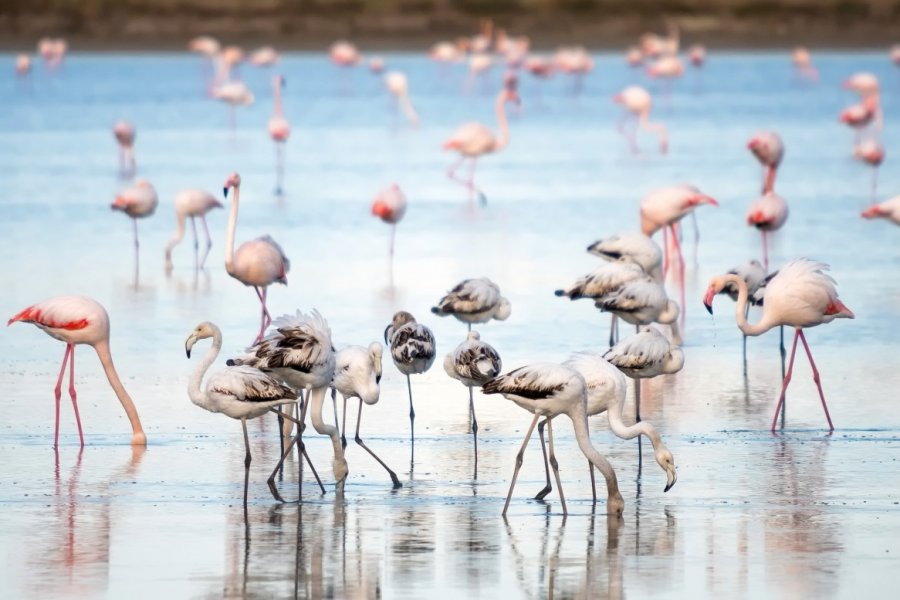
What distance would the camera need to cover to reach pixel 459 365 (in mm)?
7859

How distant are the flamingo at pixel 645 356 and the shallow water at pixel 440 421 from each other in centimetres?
38

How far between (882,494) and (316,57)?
46857mm

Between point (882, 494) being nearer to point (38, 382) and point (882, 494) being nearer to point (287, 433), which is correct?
point (287, 433)

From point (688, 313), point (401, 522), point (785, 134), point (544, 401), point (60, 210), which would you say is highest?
point (785, 134)

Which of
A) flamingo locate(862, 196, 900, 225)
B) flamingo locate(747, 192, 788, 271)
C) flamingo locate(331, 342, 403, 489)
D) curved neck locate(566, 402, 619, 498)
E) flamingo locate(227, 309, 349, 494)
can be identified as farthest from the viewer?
flamingo locate(747, 192, 788, 271)

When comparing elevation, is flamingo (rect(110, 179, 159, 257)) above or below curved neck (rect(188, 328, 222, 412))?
above

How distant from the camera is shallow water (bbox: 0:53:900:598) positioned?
6242 millimetres

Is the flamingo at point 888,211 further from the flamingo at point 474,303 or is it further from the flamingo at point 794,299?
the flamingo at point 474,303

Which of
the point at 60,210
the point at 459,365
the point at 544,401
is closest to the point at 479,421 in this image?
the point at 459,365

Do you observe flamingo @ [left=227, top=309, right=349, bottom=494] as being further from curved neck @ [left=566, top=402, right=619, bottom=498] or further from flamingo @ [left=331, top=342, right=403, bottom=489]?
curved neck @ [left=566, top=402, right=619, bottom=498]

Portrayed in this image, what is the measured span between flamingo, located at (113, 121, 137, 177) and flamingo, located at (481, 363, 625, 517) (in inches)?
579

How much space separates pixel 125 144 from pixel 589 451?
15.5 metres

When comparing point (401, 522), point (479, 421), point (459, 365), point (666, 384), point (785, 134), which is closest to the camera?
point (401, 522)

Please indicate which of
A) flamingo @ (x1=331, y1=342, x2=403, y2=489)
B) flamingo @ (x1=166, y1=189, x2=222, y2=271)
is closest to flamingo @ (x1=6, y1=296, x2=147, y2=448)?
flamingo @ (x1=331, y1=342, x2=403, y2=489)
